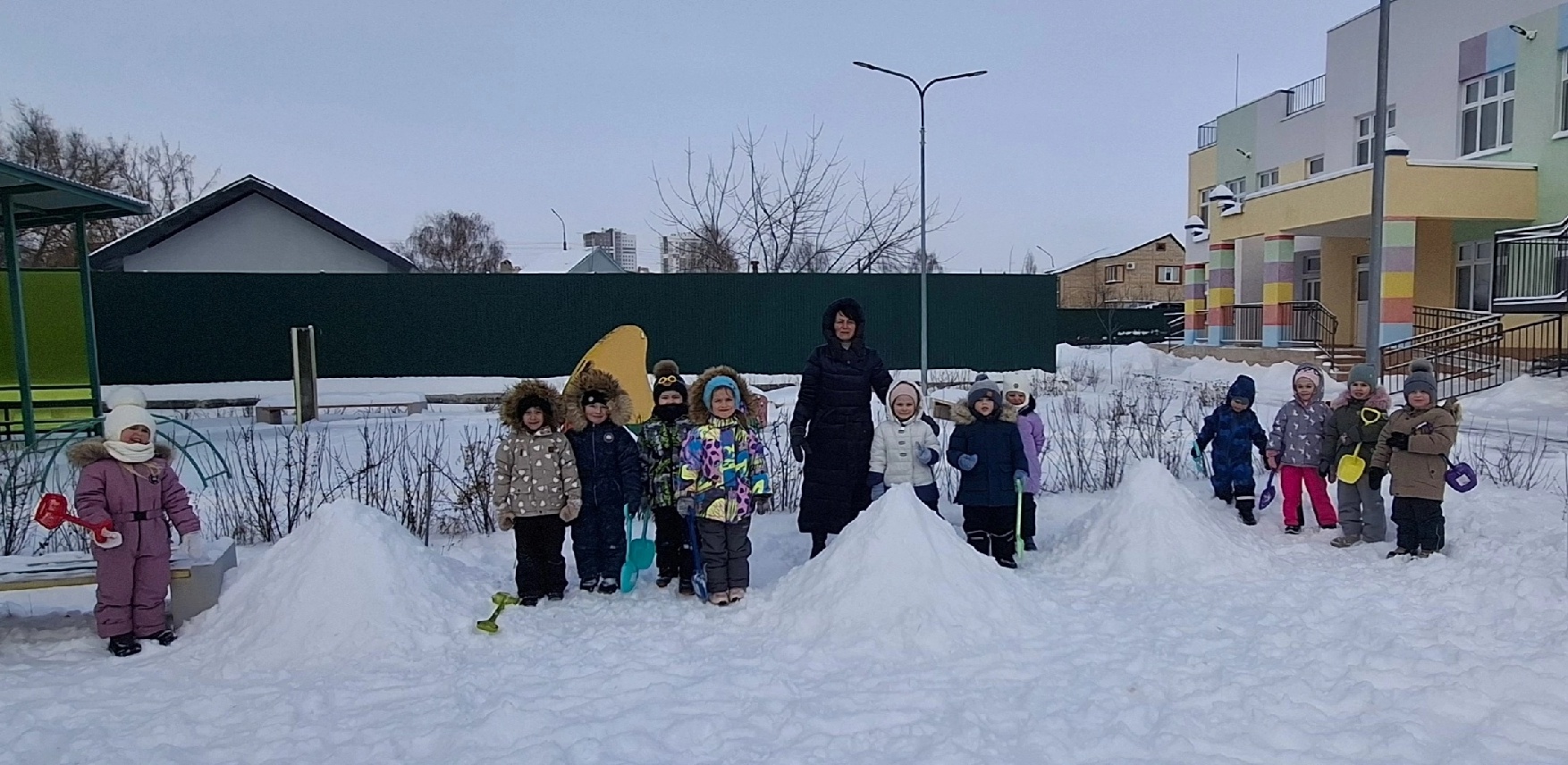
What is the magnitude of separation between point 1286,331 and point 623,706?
71.0 ft

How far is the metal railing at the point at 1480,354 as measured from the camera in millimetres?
15156

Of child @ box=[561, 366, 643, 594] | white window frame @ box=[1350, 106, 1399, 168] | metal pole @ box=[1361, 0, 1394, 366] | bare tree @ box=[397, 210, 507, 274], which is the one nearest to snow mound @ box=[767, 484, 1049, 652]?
child @ box=[561, 366, 643, 594]

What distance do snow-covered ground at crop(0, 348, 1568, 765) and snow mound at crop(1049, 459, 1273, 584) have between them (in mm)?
19

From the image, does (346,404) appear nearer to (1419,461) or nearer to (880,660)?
(880,660)

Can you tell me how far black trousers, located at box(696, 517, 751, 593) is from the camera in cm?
496

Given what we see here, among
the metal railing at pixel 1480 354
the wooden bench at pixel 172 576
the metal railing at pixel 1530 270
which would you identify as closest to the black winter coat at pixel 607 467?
the wooden bench at pixel 172 576

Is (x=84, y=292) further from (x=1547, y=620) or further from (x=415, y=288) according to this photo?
(x=1547, y=620)

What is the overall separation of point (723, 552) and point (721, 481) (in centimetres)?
40

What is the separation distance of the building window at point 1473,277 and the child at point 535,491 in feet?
63.5

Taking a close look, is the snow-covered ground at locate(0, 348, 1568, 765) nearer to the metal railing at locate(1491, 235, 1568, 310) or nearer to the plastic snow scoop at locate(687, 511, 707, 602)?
the plastic snow scoop at locate(687, 511, 707, 602)

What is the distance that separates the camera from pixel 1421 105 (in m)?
19.1

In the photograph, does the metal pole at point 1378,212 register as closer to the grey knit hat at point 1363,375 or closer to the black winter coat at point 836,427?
the grey knit hat at point 1363,375

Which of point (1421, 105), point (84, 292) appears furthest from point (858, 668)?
point (1421, 105)

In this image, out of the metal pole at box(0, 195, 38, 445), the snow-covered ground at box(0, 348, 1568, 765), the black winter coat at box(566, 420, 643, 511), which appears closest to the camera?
the snow-covered ground at box(0, 348, 1568, 765)
